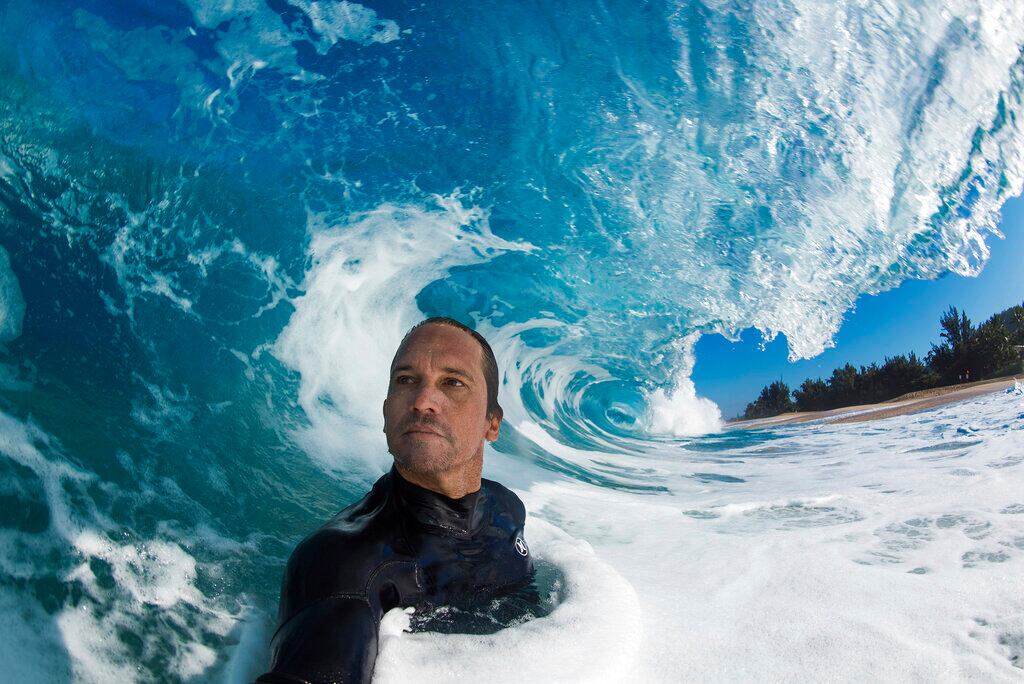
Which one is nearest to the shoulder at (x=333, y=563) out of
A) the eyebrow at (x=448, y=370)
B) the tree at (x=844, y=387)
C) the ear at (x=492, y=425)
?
the eyebrow at (x=448, y=370)

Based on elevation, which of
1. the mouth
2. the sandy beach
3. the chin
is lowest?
the chin

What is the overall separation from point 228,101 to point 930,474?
6650mm

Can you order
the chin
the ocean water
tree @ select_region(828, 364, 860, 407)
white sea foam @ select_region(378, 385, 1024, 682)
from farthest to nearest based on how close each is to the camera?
tree @ select_region(828, 364, 860, 407) < the ocean water < the chin < white sea foam @ select_region(378, 385, 1024, 682)

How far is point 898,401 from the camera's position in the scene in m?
10.9

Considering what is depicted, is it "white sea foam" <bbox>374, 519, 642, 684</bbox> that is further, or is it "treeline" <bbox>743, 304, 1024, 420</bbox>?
"treeline" <bbox>743, 304, 1024, 420</bbox>

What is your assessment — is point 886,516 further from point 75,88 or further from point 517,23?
point 75,88

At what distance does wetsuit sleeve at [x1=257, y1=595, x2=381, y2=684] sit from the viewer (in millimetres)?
1077

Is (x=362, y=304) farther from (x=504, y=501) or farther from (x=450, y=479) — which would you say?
(x=450, y=479)

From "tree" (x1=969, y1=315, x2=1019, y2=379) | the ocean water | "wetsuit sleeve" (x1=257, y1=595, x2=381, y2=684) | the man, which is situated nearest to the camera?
"wetsuit sleeve" (x1=257, y1=595, x2=381, y2=684)

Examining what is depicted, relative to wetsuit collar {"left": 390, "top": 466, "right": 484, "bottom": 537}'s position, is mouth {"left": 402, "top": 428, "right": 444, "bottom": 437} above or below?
above

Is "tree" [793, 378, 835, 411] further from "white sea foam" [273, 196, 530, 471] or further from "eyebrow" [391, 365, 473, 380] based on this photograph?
"eyebrow" [391, 365, 473, 380]

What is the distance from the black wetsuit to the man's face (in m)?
0.12

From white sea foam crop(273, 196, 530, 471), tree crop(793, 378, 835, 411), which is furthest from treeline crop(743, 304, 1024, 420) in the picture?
white sea foam crop(273, 196, 530, 471)

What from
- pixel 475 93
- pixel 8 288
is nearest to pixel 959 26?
pixel 475 93
